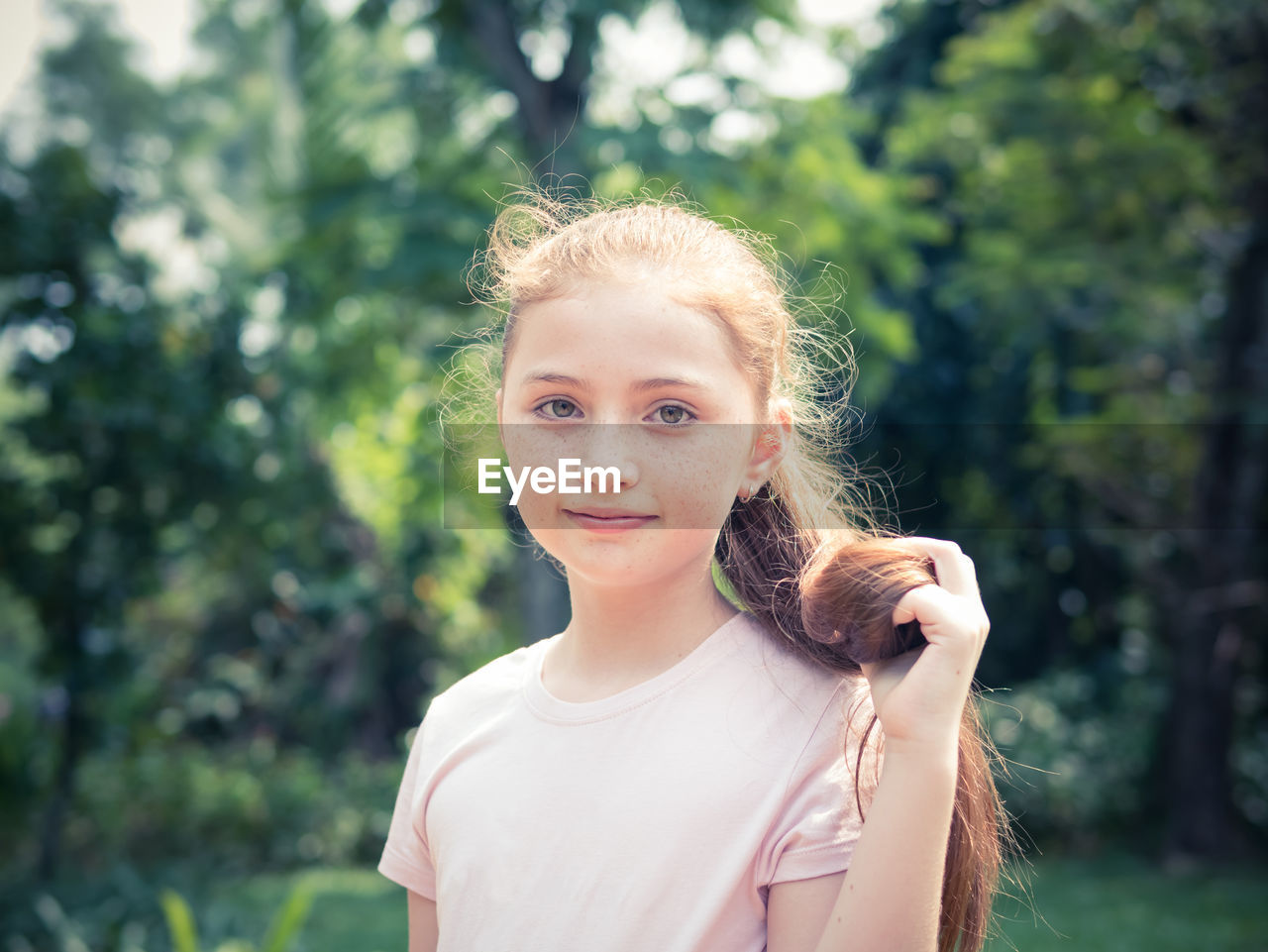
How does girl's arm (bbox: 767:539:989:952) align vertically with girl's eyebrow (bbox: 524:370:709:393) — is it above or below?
below

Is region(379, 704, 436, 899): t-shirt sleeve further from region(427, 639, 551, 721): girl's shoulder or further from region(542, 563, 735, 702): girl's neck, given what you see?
region(542, 563, 735, 702): girl's neck

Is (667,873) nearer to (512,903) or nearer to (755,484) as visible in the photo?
(512,903)

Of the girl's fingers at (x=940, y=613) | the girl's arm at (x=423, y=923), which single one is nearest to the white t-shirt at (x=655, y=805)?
the girl's arm at (x=423, y=923)

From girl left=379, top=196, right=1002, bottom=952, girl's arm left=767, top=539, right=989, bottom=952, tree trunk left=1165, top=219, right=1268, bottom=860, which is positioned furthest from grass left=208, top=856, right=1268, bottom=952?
girl's arm left=767, top=539, right=989, bottom=952

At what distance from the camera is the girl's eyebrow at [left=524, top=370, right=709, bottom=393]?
116 cm

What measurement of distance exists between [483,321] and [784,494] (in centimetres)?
422

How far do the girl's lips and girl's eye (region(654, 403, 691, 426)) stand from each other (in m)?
0.11

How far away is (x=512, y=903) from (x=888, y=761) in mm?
466

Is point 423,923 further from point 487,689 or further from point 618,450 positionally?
point 618,450

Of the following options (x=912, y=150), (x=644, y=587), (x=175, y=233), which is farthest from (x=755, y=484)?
(x=175, y=233)

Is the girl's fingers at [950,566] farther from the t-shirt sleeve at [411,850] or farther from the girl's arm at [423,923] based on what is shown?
the girl's arm at [423,923]

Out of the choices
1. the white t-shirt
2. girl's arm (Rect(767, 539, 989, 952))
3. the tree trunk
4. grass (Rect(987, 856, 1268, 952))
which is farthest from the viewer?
the tree trunk

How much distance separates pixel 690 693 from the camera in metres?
1.23

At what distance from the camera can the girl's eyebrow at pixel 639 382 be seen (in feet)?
3.81
